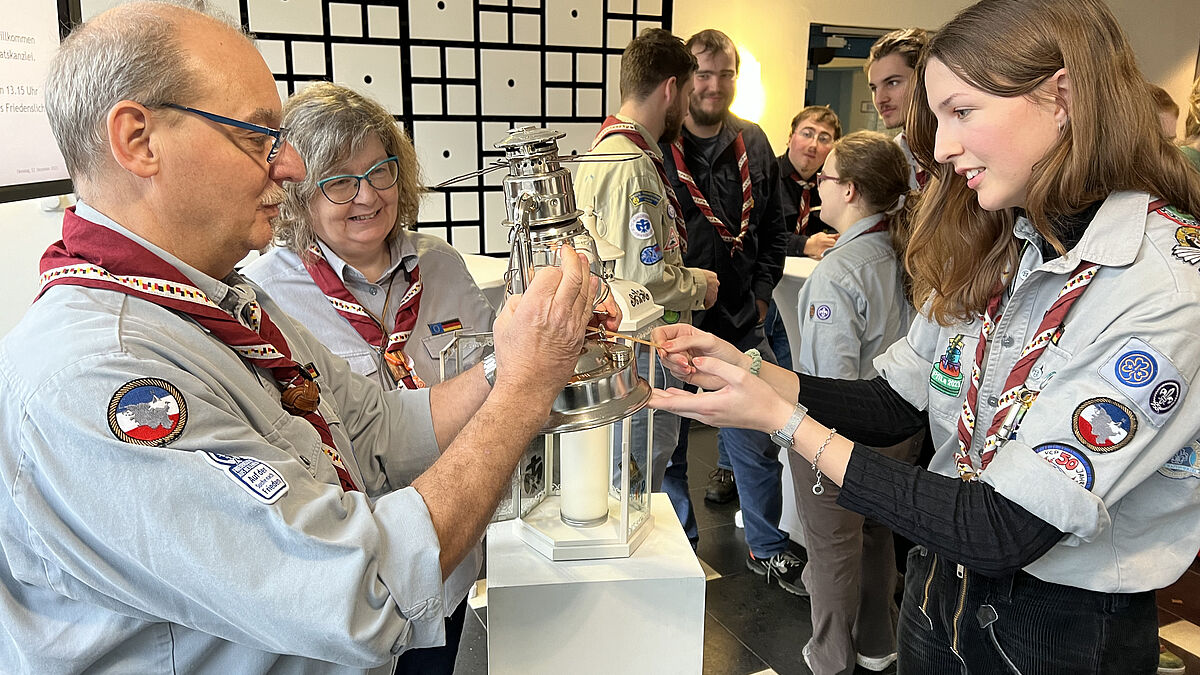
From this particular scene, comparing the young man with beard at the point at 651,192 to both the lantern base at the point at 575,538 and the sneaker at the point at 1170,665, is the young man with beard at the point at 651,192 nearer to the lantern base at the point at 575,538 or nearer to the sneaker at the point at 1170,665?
the lantern base at the point at 575,538

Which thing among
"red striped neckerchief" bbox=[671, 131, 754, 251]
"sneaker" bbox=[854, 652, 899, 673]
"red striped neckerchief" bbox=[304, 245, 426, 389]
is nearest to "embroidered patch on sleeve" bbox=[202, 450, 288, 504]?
"red striped neckerchief" bbox=[304, 245, 426, 389]

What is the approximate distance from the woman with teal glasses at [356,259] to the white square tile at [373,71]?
251 centimetres

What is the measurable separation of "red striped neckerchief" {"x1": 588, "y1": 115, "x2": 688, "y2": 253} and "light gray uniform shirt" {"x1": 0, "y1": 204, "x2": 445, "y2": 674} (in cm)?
217

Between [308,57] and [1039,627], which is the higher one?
[308,57]

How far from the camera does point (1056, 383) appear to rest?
114cm

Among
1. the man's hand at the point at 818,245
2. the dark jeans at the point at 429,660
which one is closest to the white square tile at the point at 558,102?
the man's hand at the point at 818,245

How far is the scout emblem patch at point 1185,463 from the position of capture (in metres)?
1.13

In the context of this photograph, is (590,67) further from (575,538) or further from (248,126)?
(248,126)

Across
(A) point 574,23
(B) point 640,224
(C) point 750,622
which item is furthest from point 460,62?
(C) point 750,622

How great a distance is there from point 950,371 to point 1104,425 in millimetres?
385

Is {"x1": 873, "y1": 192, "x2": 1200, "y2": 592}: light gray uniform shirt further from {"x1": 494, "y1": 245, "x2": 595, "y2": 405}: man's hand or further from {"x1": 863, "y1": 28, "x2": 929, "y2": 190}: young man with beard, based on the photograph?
{"x1": 863, "y1": 28, "x2": 929, "y2": 190}: young man with beard

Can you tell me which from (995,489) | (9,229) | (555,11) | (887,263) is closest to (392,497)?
(995,489)

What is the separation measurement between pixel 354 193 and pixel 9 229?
1553 millimetres

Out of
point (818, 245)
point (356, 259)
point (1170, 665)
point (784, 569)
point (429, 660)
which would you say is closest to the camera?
point (429, 660)
